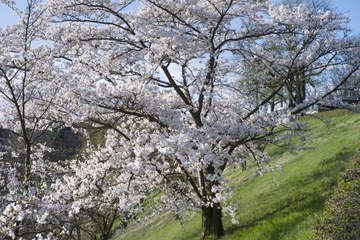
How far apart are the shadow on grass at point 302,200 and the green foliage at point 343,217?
7.02ft

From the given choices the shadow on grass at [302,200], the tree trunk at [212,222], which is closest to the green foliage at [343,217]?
the shadow on grass at [302,200]

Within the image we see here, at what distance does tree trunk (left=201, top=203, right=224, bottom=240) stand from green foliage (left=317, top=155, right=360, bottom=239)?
453cm

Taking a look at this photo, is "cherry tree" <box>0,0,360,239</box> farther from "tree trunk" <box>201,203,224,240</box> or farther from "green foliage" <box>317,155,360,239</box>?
"green foliage" <box>317,155,360,239</box>

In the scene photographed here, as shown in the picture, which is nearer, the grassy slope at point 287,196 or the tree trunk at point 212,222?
the grassy slope at point 287,196

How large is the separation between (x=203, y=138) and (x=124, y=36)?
4.01 metres

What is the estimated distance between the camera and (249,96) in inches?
484

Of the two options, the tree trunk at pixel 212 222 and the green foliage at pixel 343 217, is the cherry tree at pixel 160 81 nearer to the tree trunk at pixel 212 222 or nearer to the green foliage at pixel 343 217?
the tree trunk at pixel 212 222

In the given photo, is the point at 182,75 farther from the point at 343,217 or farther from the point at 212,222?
the point at 343,217

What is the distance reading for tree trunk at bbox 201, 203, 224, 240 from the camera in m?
10.9

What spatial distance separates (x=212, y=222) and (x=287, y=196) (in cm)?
233

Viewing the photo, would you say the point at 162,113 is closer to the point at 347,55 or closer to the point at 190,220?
the point at 347,55

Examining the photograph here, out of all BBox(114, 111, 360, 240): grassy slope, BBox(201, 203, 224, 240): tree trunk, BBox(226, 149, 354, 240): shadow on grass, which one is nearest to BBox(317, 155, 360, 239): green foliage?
BBox(114, 111, 360, 240): grassy slope

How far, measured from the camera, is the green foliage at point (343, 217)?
18.7 feet

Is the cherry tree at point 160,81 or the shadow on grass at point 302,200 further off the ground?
the cherry tree at point 160,81
